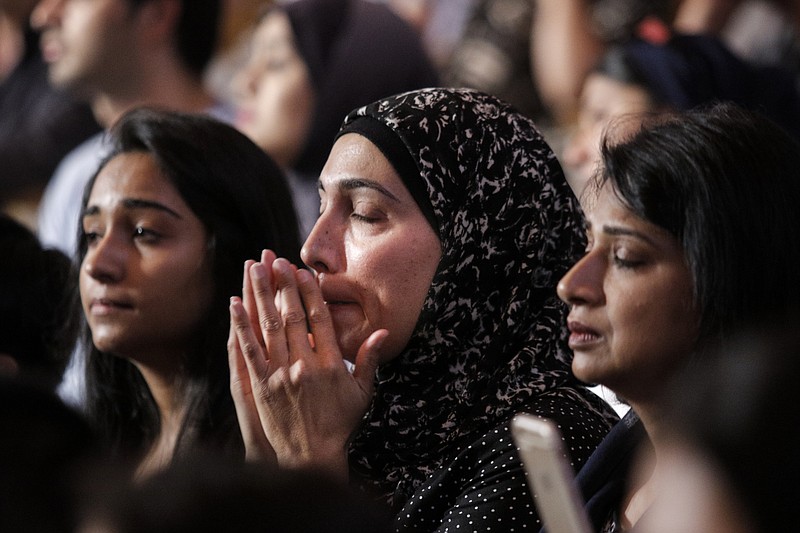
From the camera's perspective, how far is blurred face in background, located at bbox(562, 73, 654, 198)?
12.7ft

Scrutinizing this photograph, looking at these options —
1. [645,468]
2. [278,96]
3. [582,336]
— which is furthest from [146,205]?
[278,96]

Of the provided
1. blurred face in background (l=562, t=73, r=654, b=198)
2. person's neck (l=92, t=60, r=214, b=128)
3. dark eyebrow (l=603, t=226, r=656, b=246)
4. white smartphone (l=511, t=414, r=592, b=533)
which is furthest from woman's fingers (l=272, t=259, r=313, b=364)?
person's neck (l=92, t=60, r=214, b=128)

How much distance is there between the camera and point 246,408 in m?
2.39

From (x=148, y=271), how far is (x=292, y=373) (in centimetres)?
59

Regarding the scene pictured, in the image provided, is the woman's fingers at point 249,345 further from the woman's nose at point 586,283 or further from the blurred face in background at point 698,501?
the blurred face in background at point 698,501

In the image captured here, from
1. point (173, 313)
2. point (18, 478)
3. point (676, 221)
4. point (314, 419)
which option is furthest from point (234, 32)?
point (18, 478)

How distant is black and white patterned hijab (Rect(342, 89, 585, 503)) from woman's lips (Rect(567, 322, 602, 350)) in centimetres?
31

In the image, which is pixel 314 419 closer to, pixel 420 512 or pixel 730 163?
pixel 420 512

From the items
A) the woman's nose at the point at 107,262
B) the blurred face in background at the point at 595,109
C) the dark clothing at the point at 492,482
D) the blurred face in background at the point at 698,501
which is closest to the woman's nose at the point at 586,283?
the dark clothing at the point at 492,482

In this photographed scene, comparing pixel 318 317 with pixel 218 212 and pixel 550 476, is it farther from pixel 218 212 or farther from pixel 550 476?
pixel 550 476

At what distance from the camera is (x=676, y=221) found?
1913 mm

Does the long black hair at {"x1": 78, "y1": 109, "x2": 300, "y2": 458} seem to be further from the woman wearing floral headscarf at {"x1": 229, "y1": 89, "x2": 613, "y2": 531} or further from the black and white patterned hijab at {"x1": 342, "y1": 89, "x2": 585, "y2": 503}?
the black and white patterned hijab at {"x1": 342, "y1": 89, "x2": 585, "y2": 503}

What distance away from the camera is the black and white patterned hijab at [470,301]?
2312 mm

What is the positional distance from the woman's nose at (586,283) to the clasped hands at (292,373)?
410 mm
